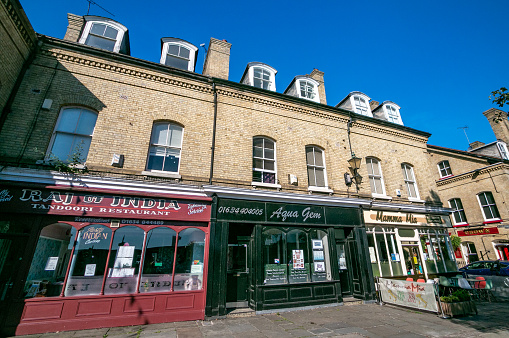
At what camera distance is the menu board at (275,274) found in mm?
8090

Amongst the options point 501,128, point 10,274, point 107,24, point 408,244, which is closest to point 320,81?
point 408,244

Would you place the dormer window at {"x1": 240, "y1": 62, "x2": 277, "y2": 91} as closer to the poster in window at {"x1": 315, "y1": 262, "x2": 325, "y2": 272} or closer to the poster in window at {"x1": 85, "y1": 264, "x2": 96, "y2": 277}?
the poster in window at {"x1": 315, "y1": 262, "x2": 325, "y2": 272}

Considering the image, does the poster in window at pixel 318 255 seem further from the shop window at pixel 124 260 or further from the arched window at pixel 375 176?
the shop window at pixel 124 260

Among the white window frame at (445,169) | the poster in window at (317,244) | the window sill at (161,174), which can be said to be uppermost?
the white window frame at (445,169)

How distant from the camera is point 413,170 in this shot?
513 inches

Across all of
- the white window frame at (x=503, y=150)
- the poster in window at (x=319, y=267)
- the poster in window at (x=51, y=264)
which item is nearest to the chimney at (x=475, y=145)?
the white window frame at (x=503, y=150)

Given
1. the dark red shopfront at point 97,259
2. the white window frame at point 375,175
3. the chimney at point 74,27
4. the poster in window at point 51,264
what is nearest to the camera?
the dark red shopfront at point 97,259

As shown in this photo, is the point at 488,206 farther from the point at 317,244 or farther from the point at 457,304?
the point at 317,244

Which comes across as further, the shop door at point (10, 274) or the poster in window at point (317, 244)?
the poster in window at point (317, 244)

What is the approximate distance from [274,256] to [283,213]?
1635mm

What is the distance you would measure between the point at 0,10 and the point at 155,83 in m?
4.30

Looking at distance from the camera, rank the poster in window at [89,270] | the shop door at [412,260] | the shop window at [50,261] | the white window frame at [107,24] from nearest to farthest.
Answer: the shop window at [50,261]
the poster in window at [89,270]
the white window frame at [107,24]
the shop door at [412,260]

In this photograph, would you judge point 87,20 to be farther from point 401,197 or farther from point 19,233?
point 401,197

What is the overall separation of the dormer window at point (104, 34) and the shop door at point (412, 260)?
15652 mm
